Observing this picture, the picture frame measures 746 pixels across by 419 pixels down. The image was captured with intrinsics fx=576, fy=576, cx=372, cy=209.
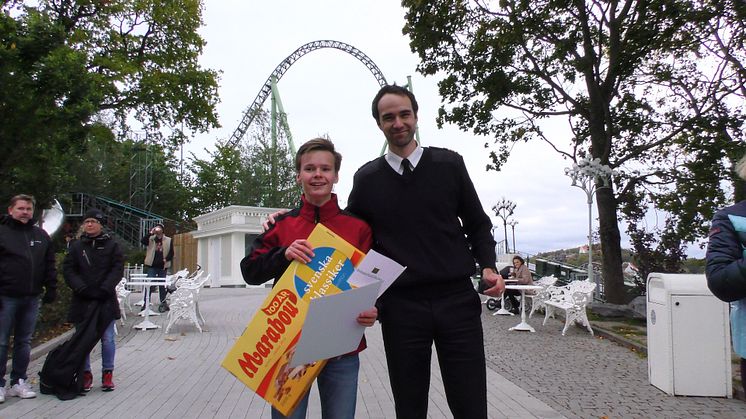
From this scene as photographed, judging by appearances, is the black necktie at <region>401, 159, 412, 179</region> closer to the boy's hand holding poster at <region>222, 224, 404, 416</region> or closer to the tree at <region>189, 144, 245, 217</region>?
the boy's hand holding poster at <region>222, 224, 404, 416</region>

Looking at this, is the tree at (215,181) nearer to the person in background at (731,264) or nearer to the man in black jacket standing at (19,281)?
the man in black jacket standing at (19,281)

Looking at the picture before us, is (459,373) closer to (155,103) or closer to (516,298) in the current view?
(516,298)

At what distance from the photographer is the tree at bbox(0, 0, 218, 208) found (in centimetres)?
823

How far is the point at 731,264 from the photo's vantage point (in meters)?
2.15

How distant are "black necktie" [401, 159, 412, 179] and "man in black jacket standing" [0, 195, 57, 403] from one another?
4621 mm

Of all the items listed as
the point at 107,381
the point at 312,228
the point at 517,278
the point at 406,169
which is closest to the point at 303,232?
the point at 312,228

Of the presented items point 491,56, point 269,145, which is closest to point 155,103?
point 491,56

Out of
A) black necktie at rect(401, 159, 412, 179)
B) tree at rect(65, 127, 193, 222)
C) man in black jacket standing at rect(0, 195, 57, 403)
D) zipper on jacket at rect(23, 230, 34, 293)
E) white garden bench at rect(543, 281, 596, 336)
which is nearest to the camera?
black necktie at rect(401, 159, 412, 179)

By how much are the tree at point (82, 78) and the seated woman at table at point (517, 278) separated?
1022 centimetres

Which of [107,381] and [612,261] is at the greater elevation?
[612,261]

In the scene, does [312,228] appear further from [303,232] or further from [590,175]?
[590,175]

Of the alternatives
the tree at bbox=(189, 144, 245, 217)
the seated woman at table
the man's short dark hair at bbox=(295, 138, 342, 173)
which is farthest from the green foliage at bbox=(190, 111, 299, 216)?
the man's short dark hair at bbox=(295, 138, 342, 173)

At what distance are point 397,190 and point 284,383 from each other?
98cm

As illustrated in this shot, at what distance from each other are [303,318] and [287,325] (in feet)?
0.24
